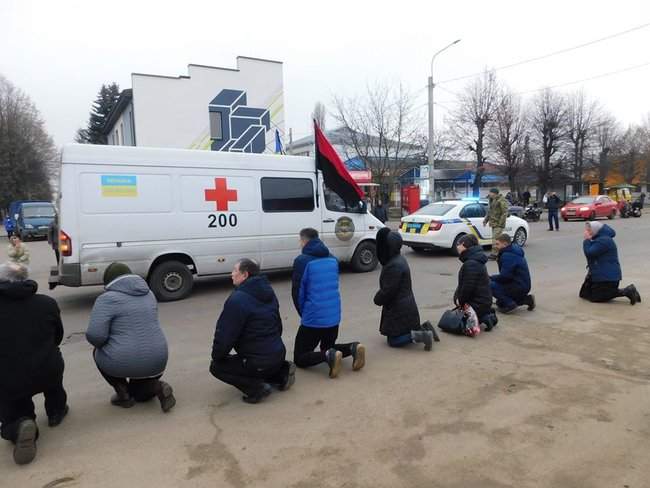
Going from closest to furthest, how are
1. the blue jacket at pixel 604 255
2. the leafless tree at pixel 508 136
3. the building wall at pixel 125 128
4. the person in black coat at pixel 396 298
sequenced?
the person in black coat at pixel 396 298, the blue jacket at pixel 604 255, the building wall at pixel 125 128, the leafless tree at pixel 508 136

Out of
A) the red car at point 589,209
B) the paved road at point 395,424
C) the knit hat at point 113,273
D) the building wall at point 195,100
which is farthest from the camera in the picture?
the building wall at point 195,100

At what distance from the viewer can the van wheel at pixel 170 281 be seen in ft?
26.6

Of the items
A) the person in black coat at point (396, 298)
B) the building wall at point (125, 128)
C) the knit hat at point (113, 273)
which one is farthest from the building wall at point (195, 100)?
the knit hat at point (113, 273)

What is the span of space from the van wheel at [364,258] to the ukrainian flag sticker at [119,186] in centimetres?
492

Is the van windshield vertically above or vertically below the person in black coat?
above

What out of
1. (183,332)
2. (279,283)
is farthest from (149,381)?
(279,283)

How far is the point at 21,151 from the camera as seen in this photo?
4488cm

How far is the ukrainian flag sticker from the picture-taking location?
7575 mm

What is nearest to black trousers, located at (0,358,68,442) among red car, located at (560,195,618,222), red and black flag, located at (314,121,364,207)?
red and black flag, located at (314,121,364,207)

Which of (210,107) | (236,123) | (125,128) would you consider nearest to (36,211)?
(125,128)

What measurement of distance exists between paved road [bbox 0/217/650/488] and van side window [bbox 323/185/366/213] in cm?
438

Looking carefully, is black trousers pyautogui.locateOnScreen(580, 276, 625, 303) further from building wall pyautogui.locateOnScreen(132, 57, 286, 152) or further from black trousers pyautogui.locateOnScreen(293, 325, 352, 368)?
building wall pyautogui.locateOnScreen(132, 57, 286, 152)

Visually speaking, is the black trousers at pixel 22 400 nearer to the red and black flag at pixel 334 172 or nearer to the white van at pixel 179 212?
the white van at pixel 179 212

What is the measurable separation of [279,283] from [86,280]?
12.1 feet
